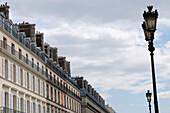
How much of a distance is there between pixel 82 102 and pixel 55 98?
97.8 feet

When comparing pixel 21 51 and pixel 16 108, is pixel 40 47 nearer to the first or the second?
pixel 21 51

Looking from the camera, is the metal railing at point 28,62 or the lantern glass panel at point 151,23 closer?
the lantern glass panel at point 151,23

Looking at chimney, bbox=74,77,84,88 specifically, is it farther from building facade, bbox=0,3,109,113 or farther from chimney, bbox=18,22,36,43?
chimney, bbox=18,22,36,43

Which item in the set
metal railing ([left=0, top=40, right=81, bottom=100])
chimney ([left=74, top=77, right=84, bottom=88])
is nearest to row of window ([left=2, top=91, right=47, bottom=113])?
metal railing ([left=0, top=40, right=81, bottom=100])

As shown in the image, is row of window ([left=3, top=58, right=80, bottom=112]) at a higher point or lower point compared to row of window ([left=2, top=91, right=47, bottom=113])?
higher

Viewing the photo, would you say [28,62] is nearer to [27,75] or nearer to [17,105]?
[27,75]

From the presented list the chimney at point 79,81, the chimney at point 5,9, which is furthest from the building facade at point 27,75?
the chimney at point 79,81

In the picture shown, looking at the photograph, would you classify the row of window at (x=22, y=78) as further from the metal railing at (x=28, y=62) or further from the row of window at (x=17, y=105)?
the row of window at (x=17, y=105)

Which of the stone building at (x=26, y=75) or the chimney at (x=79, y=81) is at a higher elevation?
the chimney at (x=79, y=81)

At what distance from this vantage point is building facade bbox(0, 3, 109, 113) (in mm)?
38062

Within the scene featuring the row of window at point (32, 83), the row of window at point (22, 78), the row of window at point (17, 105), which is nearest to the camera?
the row of window at point (17, 105)

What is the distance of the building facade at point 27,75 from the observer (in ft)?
125

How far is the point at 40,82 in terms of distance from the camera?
5134 centimetres

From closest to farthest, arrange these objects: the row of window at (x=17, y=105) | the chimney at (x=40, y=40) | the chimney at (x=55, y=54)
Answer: the row of window at (x=17, y=105) < the chimney at (x=40, y=40) < the chimney at (x=55, y=54)
